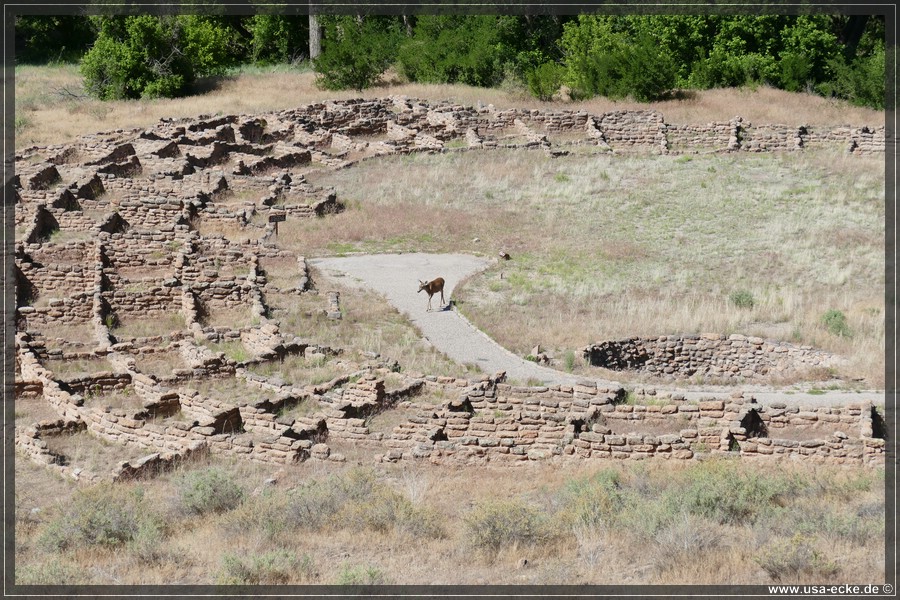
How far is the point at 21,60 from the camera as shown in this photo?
6850cm

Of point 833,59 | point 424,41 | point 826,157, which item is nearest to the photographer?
point 826,157

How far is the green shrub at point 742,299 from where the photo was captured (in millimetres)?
25112

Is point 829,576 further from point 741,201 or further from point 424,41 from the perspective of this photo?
point 424,41

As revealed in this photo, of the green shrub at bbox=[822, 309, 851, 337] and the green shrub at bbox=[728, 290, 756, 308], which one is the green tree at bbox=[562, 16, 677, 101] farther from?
the green shrub at bbox=[822, 309, 851, 337]

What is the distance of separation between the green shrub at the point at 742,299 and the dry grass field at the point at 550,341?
2.02 feet

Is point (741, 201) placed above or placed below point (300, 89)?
below

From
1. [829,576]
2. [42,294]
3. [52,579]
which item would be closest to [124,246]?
[42,294]

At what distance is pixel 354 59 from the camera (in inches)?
2072

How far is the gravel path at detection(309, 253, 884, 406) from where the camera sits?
1977 cm

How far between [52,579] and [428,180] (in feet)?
84.1

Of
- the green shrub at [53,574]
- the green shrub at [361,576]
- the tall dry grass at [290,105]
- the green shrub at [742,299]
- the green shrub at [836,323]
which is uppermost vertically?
the tall dry grass at [290,105]

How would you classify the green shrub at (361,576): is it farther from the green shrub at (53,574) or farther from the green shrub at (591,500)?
the green shrub at (53,574)

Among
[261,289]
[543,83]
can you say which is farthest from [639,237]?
[543,83]

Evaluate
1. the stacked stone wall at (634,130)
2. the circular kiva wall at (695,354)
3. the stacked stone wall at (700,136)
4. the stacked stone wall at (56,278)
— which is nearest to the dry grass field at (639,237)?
the circular kiva wall at (695,354)
